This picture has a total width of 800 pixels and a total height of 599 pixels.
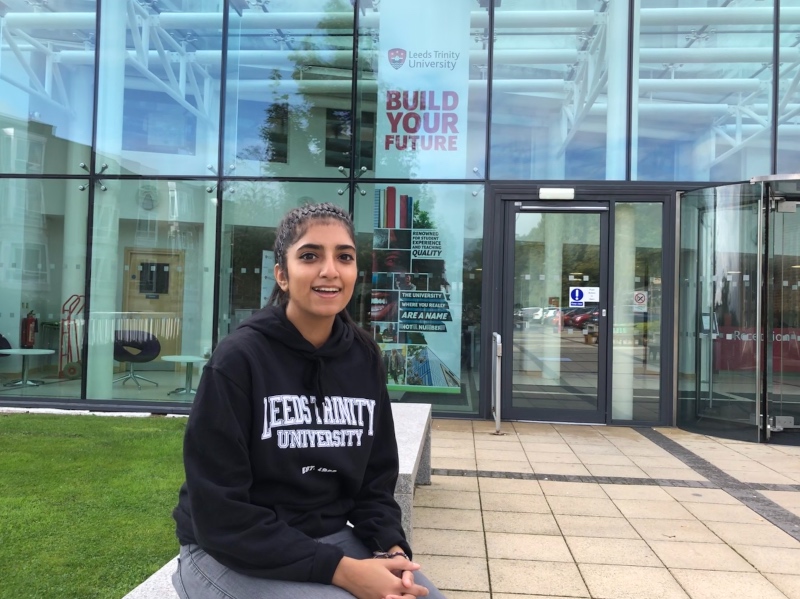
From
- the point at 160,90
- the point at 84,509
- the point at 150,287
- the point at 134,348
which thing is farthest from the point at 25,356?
the point at 84,509

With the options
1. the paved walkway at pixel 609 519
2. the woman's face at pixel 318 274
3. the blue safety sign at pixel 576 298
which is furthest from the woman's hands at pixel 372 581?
the blue safety sign at pixel 576 298

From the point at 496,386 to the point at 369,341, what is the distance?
18.4ft

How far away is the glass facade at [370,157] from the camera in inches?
313

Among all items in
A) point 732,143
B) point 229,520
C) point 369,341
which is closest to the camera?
point 229,520

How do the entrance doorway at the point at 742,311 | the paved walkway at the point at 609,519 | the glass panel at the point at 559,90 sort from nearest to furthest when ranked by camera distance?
the paved walkway at the point at 609,519 → the entrance doorway at the point at 742,311 → the glass panel at the point at 559,90

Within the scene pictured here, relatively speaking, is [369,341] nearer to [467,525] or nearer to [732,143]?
[467,525]

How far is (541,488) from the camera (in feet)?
16.5

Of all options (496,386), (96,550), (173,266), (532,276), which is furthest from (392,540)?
(173,266)

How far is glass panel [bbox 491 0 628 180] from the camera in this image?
26.4 feet

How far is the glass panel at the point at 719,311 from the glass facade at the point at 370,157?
24 cm

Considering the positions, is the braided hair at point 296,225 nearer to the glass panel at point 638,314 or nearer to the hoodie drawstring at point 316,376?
the hoodie drawstring at point 316,376

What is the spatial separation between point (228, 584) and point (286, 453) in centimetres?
32

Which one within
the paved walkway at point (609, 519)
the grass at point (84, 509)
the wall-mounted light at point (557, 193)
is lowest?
the paved walkway at point (609, 519)

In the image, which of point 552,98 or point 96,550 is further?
point 552,98
